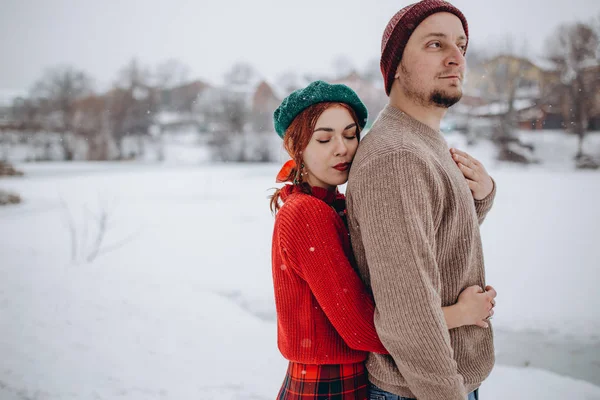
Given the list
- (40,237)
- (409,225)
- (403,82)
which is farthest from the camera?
(40,237)

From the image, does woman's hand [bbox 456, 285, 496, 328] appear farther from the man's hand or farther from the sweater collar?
the sweater collar

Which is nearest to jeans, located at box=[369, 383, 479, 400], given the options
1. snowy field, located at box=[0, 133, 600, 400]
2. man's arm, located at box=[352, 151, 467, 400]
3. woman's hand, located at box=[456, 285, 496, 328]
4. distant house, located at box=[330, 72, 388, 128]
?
man's arm, located at box=[352, 151, 467, 400]

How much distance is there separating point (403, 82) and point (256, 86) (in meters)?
12.0

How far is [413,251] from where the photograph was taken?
2.95 feet

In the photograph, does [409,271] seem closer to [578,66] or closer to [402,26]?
[402,26]

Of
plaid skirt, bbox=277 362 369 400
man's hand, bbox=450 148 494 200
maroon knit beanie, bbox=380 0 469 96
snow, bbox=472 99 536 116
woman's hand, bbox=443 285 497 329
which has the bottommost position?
plaid skirt, bbox=277 362 369 400

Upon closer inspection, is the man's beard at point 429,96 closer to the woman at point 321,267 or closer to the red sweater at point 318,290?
the woman at point 321,267

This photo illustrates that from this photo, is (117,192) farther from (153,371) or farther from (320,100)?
(320,100)

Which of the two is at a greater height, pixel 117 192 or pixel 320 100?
pixel 320 100

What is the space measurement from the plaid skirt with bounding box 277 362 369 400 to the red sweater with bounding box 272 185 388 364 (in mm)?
42

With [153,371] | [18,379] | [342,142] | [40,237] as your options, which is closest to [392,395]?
[342,142]

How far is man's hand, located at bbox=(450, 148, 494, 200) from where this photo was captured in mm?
1288

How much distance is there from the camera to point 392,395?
1095 millimetres

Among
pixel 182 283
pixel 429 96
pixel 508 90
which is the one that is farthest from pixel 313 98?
pixel 508 90
